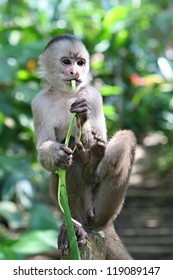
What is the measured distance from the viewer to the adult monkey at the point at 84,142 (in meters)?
3.04

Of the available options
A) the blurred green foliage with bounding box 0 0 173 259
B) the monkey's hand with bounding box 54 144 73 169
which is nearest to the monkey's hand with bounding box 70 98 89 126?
the monkey's hand with bounding box 54 144 73 169

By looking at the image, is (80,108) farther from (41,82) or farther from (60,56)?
(41,82)

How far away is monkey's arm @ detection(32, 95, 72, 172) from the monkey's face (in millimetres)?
156

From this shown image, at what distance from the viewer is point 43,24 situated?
834 cm

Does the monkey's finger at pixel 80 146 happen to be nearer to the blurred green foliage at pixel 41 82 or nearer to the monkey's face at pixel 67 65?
the monkey's face at pixel 67 65

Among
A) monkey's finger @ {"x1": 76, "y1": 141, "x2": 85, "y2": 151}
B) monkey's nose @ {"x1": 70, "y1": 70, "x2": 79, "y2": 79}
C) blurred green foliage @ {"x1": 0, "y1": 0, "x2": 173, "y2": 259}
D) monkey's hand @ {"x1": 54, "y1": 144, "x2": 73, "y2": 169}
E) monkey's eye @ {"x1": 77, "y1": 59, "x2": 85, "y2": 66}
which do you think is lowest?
monkey's hand @ {"x1": 54, "y1": 144, "x2": 73, "y2": 169}

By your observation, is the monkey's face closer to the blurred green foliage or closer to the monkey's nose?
the monkey's nose

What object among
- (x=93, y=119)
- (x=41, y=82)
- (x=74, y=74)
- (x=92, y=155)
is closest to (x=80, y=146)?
(x=92, y=155)

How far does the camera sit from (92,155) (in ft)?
9.96

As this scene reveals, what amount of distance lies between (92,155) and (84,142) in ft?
0.31

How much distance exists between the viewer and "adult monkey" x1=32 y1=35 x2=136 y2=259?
3045mm

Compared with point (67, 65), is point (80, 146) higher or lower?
lower

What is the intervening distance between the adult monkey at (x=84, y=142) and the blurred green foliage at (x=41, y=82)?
160 cm

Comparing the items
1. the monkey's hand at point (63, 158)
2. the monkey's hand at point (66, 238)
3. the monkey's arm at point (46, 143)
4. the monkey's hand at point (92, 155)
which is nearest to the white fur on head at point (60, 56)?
the monkey's arm at point (46, 143)
